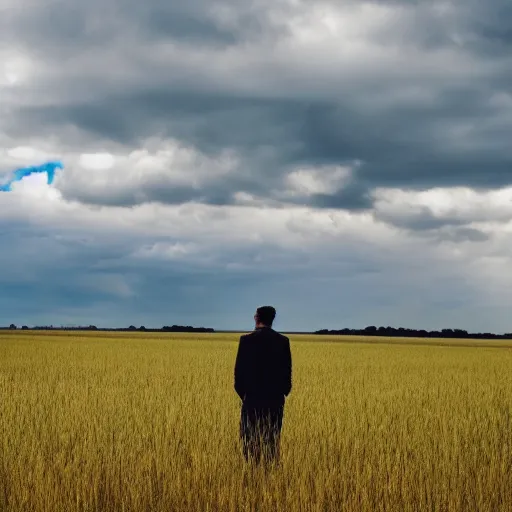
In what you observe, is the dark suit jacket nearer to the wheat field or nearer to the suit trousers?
the suit trousers

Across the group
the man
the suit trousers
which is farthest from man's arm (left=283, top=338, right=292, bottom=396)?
the suit trousers

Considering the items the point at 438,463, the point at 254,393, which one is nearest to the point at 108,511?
the point at 254,393

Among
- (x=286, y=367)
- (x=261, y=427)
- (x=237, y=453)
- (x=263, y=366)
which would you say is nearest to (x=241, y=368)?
(x=263, y=366)

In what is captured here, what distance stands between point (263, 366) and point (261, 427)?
26.9 inches

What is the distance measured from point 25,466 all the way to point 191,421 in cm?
346

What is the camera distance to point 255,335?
22.4 ft

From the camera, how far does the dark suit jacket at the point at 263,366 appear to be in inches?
269

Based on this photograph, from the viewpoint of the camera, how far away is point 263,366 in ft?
22.7

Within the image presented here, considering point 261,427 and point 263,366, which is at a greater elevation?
point 263,366

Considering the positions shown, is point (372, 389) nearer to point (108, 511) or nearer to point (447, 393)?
point (447, 393)

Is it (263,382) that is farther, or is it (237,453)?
(237,453)

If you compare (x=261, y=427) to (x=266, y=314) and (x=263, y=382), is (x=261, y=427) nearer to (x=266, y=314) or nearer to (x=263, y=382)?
(x=263, y=382)

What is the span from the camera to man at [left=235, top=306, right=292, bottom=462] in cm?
682

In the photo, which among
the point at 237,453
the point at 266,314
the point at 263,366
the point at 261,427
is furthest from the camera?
the point at 237,453
